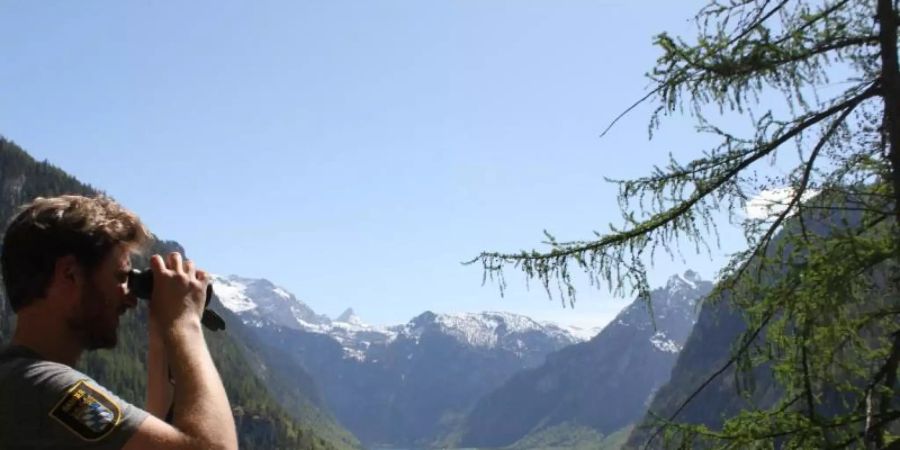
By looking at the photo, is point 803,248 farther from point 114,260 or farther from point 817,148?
point 114,260

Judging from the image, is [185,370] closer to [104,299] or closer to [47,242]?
[104,299]

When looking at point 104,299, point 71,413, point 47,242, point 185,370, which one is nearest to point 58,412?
point 71,413

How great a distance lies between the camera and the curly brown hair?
244 cm

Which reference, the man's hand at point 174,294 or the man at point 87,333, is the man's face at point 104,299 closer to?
the man at point 87,333

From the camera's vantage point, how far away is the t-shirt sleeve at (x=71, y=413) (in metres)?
2.11

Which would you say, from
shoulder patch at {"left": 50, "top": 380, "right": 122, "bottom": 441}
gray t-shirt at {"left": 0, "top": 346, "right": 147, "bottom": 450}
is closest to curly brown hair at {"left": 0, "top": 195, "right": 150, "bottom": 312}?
gray t-shirt at {"left": 0, "top": 346, "right": 147, "bottom": 450}

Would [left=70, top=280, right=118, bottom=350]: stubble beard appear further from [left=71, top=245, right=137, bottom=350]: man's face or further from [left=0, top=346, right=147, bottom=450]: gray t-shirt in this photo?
[left=0, top=346, right=147, bottom=450]: gray t-shirt

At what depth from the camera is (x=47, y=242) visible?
7.99 feet

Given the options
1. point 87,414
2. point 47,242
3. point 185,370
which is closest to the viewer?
point 87,414

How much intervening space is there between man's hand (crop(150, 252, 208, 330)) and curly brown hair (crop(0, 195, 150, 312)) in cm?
19

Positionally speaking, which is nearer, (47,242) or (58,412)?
(58,412)

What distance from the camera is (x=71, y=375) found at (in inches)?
87.7

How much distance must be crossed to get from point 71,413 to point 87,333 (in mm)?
427

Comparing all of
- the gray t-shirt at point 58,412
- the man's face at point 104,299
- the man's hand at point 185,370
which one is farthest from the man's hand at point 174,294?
the gray t-shirt at point 58,412
